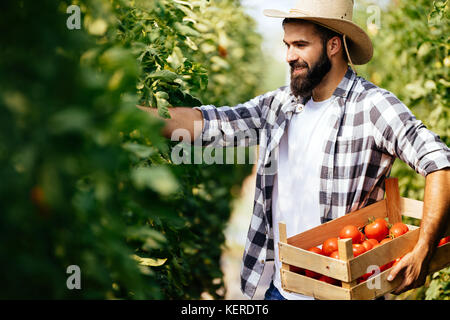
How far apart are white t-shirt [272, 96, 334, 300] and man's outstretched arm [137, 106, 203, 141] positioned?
437 millimetres

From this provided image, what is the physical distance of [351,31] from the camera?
213 cm

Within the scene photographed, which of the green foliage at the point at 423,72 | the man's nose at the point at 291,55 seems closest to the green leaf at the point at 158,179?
the man's nose at the point at 291,55

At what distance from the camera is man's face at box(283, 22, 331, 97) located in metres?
2.09

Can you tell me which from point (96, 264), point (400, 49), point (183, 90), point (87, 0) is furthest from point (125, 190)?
point (400, 49)

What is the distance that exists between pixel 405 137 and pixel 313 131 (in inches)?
18.6

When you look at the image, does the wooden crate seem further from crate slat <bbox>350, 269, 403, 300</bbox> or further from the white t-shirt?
the white t-shirt

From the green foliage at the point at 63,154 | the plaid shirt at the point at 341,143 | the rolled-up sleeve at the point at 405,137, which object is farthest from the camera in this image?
the plaid shirt at the point at 341,143

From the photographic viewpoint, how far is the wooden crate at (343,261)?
57.4 inches

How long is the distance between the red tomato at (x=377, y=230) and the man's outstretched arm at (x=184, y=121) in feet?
2.87

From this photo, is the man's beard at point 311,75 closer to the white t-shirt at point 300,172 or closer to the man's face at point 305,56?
the man's face at point 305,56

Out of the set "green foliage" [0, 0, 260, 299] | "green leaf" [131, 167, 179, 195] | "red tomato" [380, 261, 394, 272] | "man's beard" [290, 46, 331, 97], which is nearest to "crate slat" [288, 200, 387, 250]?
"red tomato" [380, 261, 394, 272]

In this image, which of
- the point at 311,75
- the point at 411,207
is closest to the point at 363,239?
the point at 411,207

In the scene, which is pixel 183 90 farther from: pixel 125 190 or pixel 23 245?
pixel 23 245

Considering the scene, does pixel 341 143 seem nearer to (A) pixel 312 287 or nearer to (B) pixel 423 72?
(A) pixel 312 287
